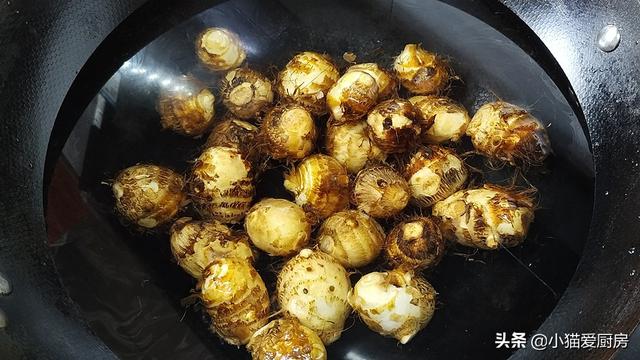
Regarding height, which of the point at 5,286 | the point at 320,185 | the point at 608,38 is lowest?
the point at 5,286

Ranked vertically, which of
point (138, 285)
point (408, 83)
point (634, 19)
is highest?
point (634, 19)

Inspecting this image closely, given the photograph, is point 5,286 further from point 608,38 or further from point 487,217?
point 608,38

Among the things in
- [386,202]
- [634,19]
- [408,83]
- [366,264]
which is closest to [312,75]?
[408,83]

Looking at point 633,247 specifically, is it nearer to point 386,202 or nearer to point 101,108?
point 386,202

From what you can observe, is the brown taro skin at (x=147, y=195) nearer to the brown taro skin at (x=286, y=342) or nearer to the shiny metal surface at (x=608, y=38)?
the brown taro skin at (x=286, y=342)

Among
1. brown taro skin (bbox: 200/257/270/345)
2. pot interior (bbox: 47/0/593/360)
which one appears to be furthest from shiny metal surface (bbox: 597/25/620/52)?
brown taro skin (bbox: 200/257/270/345)

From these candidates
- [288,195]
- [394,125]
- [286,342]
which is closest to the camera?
[286,342]

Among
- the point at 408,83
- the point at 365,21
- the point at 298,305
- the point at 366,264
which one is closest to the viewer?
the point at 298,305

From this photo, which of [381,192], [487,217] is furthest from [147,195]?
[487,217]
